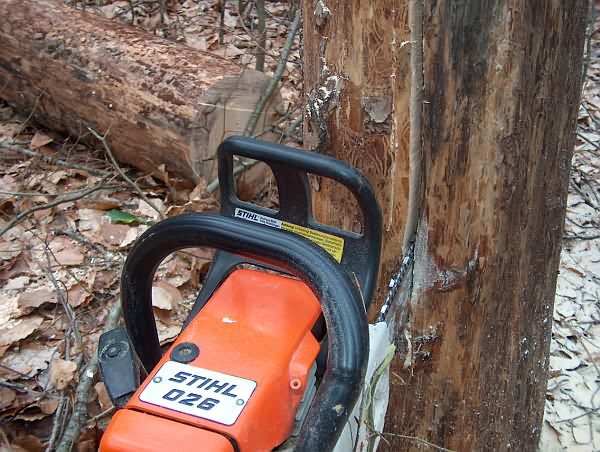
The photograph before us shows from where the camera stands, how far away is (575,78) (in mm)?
1440

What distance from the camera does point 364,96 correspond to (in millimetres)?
1366

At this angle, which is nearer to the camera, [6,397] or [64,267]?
[6,397]

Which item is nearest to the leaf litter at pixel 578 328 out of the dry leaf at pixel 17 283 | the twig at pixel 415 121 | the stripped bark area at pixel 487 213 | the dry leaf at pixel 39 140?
the stripped bark area at pixel 487 213

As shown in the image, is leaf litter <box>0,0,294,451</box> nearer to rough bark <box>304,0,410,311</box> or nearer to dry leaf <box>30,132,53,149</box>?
dry leaf <box>30,132,53,149</box>

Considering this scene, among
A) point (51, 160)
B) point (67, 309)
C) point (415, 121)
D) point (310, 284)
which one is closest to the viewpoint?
point (310, 284)

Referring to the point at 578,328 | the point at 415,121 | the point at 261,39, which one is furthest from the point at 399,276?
the point at 261,39

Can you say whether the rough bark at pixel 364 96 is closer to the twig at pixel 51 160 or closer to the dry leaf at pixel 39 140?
the twig at pixel 51 160

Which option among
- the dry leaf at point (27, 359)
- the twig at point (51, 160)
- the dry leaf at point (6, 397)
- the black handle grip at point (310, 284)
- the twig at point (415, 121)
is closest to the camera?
the black handle grip at point (310, 284)

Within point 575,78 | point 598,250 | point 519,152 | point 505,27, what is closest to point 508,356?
point 519,152

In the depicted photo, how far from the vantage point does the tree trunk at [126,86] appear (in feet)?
10.2

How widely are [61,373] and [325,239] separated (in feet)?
4.53

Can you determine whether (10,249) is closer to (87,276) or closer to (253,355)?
(87,276)

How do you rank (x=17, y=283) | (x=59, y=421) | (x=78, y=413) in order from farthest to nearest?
(x=17, y=283), (x=59, y=421), (x=78, y=413)

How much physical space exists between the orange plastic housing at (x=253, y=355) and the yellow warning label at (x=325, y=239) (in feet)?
0.34
